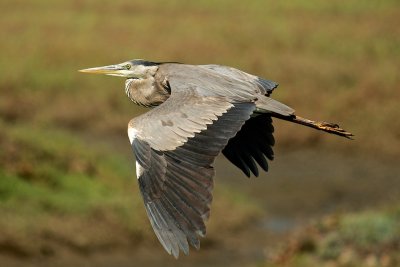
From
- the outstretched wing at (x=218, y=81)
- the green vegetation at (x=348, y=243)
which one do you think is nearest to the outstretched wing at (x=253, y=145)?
the outstretched wing at (x=218, y=81)

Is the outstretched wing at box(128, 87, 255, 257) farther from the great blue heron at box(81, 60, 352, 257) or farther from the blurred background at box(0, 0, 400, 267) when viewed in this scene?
the blurred background at box(0, 0, 400, 267)

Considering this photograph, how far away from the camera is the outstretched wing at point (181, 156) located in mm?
6543

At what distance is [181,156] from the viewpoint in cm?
684

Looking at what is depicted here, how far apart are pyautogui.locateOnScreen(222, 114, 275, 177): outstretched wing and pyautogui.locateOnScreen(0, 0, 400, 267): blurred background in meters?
4.47

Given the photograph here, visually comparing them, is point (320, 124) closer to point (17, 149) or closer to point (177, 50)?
point (17, 149)

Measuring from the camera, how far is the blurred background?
14.0 meters

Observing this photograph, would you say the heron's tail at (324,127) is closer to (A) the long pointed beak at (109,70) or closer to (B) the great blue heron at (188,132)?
(B) the great blue heron at (188,132)

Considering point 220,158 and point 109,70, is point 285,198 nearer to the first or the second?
point 220,158

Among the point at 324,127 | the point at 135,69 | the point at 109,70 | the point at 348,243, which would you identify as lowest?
the point at 348,243

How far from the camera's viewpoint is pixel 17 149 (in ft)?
51.9

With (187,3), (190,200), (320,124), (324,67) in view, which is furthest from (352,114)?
(190,200)

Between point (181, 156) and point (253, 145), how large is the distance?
159 centimetres

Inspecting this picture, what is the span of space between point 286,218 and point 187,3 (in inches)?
561

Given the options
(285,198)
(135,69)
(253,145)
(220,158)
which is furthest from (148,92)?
(220,158)
